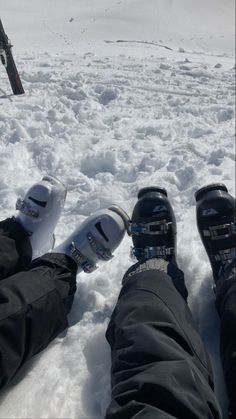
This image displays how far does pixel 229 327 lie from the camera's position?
1311 mm

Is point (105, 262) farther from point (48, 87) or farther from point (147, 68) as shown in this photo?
point (147, 68)

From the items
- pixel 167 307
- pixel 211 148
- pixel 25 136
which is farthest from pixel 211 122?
pixel 167 307

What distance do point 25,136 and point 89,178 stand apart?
55 centimetres

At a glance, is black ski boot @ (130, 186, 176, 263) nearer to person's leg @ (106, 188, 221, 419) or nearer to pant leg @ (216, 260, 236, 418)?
person's leg @ (106, 188, 221, 419)

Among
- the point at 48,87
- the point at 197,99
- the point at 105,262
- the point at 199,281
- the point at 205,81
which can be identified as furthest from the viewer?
the point at 205,81

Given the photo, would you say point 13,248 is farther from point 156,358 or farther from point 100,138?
point 100,138

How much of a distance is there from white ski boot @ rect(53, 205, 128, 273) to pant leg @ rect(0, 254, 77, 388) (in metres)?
0.20

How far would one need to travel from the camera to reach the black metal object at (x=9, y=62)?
10.2ft

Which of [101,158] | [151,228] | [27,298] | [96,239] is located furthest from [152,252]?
[101,158]

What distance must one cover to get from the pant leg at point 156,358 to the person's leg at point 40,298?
0.21 meters

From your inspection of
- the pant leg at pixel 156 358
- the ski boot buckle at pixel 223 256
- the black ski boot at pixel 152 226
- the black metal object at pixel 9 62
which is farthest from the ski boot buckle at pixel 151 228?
the black metal object at pixel 9 62

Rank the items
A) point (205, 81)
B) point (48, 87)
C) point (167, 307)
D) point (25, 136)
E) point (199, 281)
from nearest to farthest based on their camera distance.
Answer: point (167, 307)
point (199, 281)
point (25, 136)
point (48, 87)
point (205, 81)

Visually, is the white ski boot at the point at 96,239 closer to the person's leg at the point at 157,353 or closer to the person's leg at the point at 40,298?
the person's leg at the point at 40,298

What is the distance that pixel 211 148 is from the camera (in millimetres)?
2857
